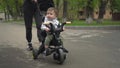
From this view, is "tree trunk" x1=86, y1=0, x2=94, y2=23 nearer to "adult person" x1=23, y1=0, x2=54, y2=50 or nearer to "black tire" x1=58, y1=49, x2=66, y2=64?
"adult person" x1=23, y1=0, x2=54, y2=50

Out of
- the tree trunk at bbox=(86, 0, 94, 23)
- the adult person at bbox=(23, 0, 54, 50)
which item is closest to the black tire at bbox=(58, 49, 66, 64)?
the adult person at bbox=(23, 0, 54, 50)

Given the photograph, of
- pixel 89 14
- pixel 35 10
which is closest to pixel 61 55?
pixel 35 10

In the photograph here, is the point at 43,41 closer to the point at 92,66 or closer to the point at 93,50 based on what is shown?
the point at 92,66

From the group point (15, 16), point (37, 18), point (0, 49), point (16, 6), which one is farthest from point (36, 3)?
point (15, 16)

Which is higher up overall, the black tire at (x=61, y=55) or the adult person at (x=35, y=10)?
the adult person at (x=35, y=10)

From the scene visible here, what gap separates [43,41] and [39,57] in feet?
2.09

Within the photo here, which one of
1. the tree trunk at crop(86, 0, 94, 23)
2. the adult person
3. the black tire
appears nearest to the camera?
the black tire

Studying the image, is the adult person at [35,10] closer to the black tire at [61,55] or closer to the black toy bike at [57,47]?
the black toy bike at [57,47]

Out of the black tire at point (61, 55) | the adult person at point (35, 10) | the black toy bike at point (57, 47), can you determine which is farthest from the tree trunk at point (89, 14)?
the black tire at point (61, 55)

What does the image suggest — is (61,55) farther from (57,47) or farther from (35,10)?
(35,10)

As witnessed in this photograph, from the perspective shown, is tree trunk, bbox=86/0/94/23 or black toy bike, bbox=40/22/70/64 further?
tree trunk, bbox=86/0/94/23

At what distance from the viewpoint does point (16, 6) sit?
195 ft

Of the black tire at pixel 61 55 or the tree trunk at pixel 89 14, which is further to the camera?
the tree trunk at pixel 89 14

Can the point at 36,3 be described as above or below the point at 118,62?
above
